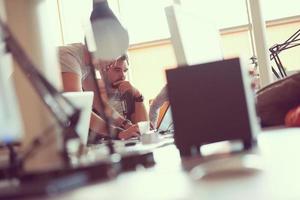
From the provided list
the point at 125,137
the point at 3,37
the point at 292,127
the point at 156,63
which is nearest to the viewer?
the point at 3,37

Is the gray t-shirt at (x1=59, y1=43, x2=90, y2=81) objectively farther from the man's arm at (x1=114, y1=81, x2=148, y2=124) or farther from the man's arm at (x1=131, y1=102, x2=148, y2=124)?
the man's arm at (x1=131, y1=102, x2=148, y2=124)

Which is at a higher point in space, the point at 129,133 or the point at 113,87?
the point at 113,87

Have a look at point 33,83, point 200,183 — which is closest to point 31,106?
point 33,83

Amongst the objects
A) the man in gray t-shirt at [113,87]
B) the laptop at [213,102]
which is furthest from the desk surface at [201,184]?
the man in gray t-shirt at [113,87]

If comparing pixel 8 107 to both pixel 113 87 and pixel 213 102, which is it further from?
pixel 113 87

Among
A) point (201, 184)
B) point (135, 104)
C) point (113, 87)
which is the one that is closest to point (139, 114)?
point (135, 104)

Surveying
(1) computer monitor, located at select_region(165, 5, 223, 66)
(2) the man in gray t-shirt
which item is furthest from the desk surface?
(2) the man in gray t-shirt

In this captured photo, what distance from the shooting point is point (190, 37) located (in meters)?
1.43

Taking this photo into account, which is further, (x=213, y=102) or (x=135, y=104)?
(x=135, y=104)

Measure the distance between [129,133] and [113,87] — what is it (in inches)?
20.7

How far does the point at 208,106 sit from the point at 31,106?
397 millimetres

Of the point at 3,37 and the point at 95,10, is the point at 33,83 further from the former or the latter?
the point at 95,10

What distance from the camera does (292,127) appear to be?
1.60m

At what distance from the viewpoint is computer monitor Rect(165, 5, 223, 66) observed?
128 centimetres
